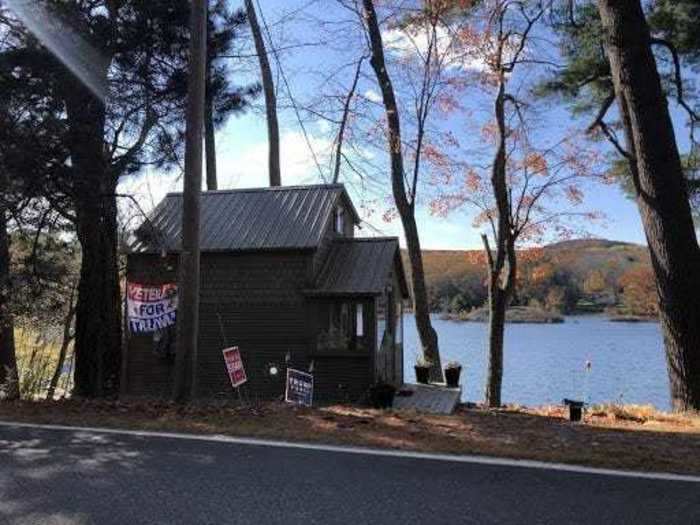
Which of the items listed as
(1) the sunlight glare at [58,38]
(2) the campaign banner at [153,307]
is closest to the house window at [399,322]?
(2) the campaign banner at [153,307]

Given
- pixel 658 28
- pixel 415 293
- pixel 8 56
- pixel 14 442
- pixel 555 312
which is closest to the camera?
pixel 14 442

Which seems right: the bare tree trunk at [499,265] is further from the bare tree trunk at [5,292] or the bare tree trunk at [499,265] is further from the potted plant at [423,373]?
the bare tree trunk at [5,292]

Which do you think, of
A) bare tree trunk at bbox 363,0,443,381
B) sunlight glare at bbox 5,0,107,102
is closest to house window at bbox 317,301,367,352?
bare tree trunk at bbox 363,0,443,381

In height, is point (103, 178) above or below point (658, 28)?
below

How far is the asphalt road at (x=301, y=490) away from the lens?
15.2 ft

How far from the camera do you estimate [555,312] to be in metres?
54.9

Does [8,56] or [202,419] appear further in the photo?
[8,56]

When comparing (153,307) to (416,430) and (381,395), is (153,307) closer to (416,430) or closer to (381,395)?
(381,395)

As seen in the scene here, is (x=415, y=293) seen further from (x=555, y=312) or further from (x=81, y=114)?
(x=555, y=312)

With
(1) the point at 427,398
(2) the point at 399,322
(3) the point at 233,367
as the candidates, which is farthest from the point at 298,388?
(2) the point at 399,322

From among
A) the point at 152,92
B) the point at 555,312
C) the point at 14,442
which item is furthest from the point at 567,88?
the point at 555,312

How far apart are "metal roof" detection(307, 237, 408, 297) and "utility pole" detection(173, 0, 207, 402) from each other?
19.8 ft

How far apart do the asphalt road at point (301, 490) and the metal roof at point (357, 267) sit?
935 centimetres

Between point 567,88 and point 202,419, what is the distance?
1287 cm
